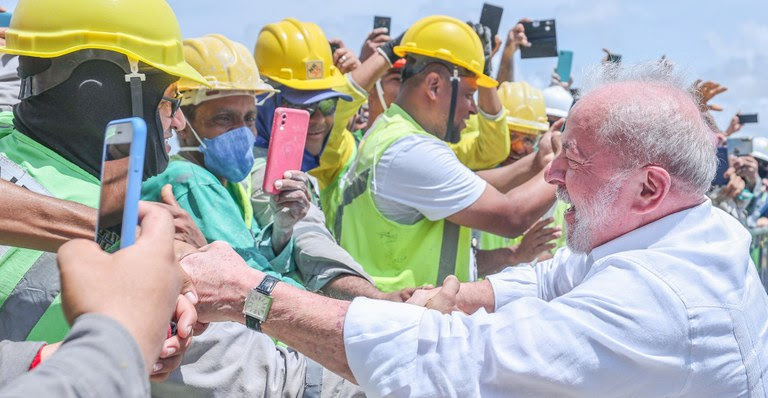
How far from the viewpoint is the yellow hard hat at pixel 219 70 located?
14.0 ft

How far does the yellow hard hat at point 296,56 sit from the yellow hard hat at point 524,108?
7.47 feet

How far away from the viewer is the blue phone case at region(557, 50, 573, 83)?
37.9 feet

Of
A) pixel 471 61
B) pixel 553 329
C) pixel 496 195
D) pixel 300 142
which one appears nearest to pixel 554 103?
pixel 471 61

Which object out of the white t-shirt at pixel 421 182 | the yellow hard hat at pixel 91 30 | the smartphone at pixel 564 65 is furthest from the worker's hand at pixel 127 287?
the smartphone at pixel 564 65

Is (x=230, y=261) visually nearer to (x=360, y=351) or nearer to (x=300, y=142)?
(x=360, y=351)

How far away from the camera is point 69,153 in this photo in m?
2.82

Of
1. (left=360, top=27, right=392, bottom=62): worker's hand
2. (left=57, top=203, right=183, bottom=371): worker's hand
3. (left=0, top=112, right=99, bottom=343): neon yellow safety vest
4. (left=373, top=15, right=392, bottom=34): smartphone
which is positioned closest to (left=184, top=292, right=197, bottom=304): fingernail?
(left=0, top=112, right=99, bottom=343): neon yellow safety vest

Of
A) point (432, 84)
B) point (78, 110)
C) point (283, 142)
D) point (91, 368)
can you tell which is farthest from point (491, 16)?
point (91, 368)

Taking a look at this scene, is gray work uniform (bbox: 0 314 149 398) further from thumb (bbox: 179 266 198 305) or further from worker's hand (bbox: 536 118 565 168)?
worker's hand (bbox: 536 118 565 168)

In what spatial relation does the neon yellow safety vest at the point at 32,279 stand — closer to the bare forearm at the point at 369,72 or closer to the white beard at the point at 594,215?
the white beard at the point at 594,215

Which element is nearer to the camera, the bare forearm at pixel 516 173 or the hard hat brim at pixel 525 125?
the bare forearm at pixel 516 173

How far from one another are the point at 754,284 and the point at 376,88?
174 inches

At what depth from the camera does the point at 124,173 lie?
1722 millimetres

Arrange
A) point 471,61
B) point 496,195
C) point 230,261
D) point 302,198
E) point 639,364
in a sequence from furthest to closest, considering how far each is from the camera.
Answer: point 471,61, point 496,195, point 302,198, point 230,261, point 639,364
